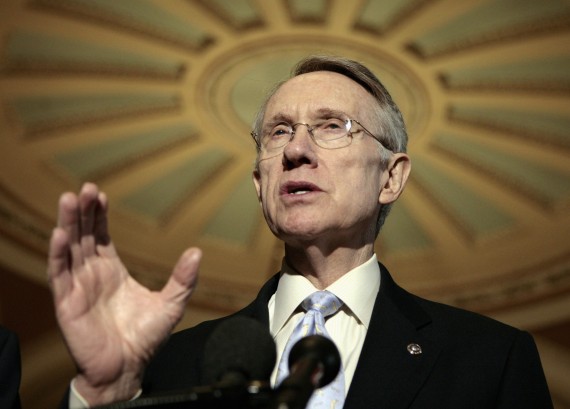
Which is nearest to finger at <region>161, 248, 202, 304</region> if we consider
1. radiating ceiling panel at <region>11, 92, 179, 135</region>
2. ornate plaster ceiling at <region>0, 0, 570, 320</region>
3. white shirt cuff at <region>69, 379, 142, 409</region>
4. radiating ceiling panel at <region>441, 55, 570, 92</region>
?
white shirt cuff at <region>69, 379, 142, 409</region>

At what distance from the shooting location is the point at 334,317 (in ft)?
6.12

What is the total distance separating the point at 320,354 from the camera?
1189 mm

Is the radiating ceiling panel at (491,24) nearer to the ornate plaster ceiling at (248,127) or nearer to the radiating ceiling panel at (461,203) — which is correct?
the ornate plaster ceiling at (248,127)

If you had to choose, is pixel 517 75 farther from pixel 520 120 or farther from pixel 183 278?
pixel 183 278

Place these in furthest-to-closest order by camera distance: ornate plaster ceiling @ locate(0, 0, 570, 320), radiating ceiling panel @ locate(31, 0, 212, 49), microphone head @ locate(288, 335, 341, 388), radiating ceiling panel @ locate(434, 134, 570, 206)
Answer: radiating ceiling panel @ locate(434, 134, 570, 206) → ornate plaster ceiling @ locate(0, 0, 570, 320) → radiating ceiling panel @ locate(31, 0, 212, 49) → microphone head @ locate(288, 335, 341, 388)

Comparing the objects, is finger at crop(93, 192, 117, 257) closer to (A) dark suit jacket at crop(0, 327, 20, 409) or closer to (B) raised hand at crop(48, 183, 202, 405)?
(B) raised hand at crop(48, 183, 202, 405)

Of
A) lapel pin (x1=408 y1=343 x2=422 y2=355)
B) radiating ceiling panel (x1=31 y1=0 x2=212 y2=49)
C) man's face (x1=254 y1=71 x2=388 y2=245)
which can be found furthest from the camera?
radiating ceiling panel (x1=31 y1=0 x2=212 y2=49)

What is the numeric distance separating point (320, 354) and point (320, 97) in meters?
1.02

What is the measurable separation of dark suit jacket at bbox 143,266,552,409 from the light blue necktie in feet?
0.12

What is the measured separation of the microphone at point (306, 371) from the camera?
1066 mm

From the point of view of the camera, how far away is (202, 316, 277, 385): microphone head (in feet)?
3.99

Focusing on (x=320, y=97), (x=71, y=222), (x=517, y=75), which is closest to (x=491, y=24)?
(x=517, y=75)

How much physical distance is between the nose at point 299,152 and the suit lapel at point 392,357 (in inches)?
14.8

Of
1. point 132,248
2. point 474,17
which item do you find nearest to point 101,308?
point 474,17
